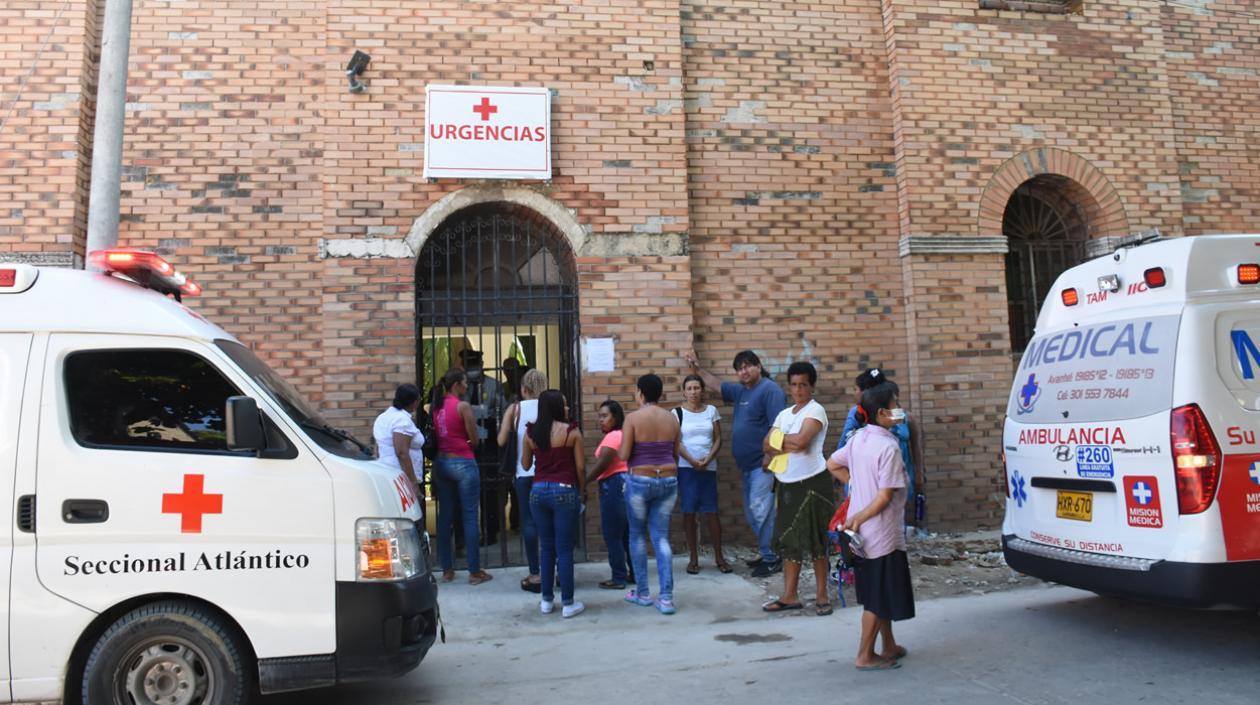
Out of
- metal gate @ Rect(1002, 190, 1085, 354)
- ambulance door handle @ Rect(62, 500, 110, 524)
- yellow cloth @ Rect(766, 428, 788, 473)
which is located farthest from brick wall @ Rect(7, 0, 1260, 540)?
ambulance door handle @ Rect(62, 500, 110, 524)

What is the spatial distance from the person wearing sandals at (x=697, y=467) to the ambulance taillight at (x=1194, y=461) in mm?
3502

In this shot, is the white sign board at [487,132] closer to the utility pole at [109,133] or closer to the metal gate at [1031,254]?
the utility pole at [109,133]

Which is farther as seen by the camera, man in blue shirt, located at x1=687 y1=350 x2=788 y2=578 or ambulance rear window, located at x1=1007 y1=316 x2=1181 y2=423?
man in blue shirt, located at x1=687 y1=350 x2=788 y2=578

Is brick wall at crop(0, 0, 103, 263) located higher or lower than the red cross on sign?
higher

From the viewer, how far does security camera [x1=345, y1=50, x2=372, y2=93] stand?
7.64 m

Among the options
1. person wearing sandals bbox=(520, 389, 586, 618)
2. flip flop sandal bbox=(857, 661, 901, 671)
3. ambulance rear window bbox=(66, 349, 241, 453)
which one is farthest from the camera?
person wearing sandals bbox=(520, 389, 586, 618)

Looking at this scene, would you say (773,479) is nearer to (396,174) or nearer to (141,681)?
(396,174)

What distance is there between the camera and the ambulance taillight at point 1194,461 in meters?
4.30

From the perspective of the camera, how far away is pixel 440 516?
7090 mm

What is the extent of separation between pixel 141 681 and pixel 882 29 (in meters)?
8.40

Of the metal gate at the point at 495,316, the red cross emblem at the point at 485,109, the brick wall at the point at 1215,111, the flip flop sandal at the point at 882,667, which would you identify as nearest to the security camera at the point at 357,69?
the red cross emblem at the point at 485,109

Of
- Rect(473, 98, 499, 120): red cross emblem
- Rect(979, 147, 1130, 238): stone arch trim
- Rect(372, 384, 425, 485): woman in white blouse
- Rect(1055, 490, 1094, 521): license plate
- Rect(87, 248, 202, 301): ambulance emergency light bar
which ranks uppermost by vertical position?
Rect(473, 98, 499, 120): red cross emblem

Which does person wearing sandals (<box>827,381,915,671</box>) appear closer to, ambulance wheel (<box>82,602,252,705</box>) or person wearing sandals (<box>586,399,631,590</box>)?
person wearing sandals (<box>586,399,631,590</box>)

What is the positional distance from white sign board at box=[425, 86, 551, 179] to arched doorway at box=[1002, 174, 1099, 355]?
193 inches
